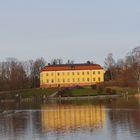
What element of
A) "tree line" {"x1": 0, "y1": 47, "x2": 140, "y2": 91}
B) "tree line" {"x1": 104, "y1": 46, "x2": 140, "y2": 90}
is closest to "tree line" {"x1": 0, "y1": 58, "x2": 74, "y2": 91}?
"tree line" {"x1": 0, "y1": 47, "x2": 140, "y2": 91}

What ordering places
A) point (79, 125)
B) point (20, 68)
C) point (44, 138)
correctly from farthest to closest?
point (20, 68), point (79, 125), point (44, 138)

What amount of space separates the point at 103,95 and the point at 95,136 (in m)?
84.8

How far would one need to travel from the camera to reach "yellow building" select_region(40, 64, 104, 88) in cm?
17150

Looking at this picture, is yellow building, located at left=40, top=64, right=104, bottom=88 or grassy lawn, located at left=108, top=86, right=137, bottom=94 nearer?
grassy lawn, located at left=108, top=86, right=137, bottom=94

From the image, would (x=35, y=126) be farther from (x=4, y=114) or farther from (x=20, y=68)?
(x=20, y=68)

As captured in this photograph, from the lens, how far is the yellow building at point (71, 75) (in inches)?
6752

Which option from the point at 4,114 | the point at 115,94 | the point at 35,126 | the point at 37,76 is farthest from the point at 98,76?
the point at 35,126

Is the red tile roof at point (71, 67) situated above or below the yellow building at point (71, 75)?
above

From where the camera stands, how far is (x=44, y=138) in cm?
3681

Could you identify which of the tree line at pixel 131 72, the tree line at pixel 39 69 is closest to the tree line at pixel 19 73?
the tree line at pixel 39 69

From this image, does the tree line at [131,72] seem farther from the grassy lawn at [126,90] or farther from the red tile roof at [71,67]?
the red tile roof at [71,67]

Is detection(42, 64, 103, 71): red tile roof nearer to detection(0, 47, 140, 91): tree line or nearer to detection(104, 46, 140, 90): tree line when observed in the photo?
detection(0, 47, 140, 91): tree line

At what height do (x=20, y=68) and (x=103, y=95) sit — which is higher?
(x=20, y=68)

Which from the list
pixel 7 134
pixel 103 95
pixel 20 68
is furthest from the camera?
pixel 20 68
